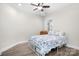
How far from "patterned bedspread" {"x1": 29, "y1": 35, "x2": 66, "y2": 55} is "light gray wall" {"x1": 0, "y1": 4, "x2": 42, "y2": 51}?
0.47 ft

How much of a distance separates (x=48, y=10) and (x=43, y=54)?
0.69 m

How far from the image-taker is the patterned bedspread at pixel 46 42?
1312mm

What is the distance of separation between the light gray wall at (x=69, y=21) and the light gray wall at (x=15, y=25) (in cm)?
26

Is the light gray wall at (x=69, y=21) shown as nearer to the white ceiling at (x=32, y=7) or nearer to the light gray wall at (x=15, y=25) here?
the white ceiling at (x=32, y=7)

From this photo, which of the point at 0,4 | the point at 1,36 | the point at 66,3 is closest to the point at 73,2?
the point at 66,3

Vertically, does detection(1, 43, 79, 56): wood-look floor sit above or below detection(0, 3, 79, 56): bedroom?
below

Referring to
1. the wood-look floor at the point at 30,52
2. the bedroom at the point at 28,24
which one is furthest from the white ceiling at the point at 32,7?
the wood-look floor at the point at 30,52

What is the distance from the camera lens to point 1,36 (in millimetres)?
1322

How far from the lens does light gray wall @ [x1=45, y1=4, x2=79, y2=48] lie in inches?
51.3

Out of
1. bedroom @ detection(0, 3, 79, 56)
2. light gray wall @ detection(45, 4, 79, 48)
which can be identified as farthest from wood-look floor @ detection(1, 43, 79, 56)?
light gray wall @ detection(45, 4, 79, 48)

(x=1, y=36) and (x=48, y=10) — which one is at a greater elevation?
(x=48, y=10)

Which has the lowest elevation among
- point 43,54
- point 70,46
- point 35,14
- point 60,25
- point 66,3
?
point 43,54

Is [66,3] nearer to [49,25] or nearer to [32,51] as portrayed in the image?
[49,25]

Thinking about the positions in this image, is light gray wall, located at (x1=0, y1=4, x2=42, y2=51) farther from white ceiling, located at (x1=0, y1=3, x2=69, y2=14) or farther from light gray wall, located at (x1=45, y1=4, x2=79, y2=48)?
light gray wall, located at (x1=45, y1=4, x2=79, y2=48)
